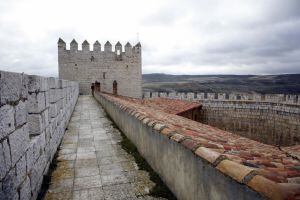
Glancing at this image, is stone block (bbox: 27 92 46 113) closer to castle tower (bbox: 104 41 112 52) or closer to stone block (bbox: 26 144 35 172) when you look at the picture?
stone block (bbox: 26 144 35 172)

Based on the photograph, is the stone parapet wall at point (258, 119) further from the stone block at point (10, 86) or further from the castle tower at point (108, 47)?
the stone block at point (10, 86)

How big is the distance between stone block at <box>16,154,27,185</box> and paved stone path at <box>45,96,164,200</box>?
691 millimetres

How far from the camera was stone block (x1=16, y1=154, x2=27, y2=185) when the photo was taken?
253 centimetres

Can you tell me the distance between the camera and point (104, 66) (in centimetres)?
2852

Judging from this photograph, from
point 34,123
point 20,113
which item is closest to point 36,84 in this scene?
point 34,123

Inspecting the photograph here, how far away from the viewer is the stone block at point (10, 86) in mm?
2227

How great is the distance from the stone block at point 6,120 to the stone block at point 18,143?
85 mm

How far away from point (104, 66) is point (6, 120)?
2681 cm

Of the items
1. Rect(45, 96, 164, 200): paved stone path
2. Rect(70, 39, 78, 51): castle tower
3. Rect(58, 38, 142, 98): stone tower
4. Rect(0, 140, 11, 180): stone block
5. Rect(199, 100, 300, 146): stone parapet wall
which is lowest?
Rect(199, 100, 300, 146): stone parapet wall

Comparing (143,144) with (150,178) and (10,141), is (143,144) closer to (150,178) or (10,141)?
(150,178)

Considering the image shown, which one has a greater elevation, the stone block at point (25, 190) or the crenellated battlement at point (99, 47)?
the crenellated battlement at point (99, 47)

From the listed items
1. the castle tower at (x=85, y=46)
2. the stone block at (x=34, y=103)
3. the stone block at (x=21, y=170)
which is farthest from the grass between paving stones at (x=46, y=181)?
the castle tower at (x=85, y=46)

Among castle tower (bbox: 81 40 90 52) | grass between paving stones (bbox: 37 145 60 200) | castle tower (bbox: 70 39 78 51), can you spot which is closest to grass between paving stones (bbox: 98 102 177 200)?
grass between paving stones (bbox: 37 145 60 200)

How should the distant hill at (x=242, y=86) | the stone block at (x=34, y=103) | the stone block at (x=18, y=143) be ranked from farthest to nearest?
the distant hill at (x=242, y=86)
the stone block at (x=34, y=103)
the stone block at (x=18, y=143)
